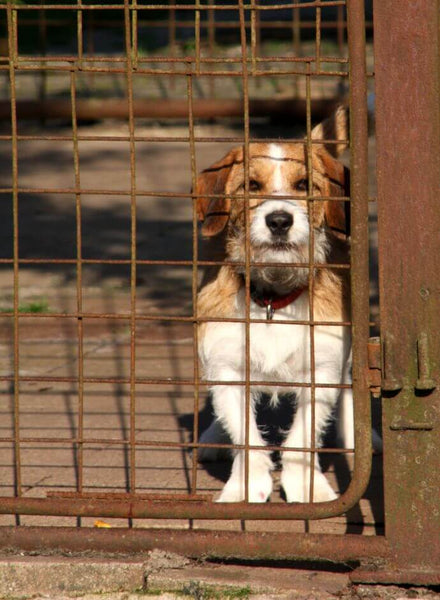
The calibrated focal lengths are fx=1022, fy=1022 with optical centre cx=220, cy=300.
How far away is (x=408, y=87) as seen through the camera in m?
2.84

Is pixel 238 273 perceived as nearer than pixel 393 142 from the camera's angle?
No

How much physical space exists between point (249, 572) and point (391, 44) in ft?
5.20

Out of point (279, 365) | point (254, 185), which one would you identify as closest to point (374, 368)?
point (279, 365)

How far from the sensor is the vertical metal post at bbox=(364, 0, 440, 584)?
2832mm

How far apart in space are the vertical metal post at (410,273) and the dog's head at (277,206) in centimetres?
84

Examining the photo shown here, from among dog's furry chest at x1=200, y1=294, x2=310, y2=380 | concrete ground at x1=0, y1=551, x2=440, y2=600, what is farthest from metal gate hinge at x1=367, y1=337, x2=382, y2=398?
dog's furry chest at x1=200, y1=294, x2=310, y2=380

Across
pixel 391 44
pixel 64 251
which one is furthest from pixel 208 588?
pixel 64 251

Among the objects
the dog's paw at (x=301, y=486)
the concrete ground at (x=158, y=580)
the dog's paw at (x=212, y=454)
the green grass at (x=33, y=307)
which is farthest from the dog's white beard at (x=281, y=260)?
the green grass at (x=33, y=307)

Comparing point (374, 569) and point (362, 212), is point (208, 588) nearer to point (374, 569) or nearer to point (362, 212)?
point (374, 569)

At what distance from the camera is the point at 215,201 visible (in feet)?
13.5

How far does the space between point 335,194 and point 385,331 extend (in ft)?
3.69

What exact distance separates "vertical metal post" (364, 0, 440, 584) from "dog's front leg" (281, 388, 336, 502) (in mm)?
733

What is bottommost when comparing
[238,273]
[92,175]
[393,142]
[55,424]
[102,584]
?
[102,584]

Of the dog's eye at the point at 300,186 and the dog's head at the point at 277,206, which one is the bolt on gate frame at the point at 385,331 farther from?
the dog's eye at the point at 300,186
